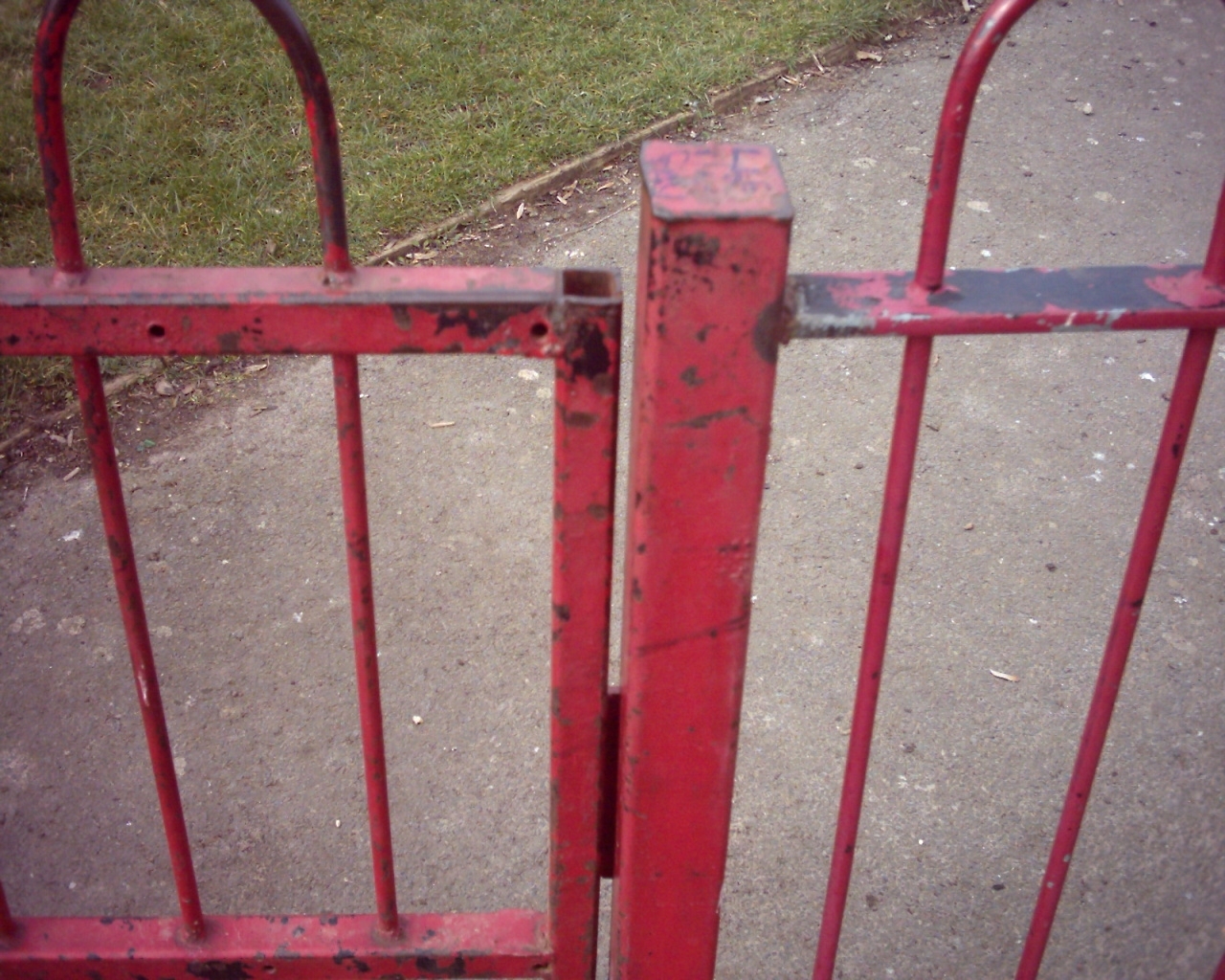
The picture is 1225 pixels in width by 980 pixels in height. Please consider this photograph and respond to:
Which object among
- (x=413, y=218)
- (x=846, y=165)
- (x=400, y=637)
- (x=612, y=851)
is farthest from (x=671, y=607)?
(x=846, y=165)

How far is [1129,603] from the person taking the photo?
1297 mm

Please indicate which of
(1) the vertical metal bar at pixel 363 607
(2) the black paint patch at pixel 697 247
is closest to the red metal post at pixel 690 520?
(2) the black paint patch at pixel 697 247

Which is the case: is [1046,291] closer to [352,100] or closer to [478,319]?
[478,319]

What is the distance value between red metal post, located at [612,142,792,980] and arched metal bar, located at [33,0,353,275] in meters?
0.28

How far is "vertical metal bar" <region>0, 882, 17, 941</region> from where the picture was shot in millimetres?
1374

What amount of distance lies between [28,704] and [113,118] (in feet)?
9.48

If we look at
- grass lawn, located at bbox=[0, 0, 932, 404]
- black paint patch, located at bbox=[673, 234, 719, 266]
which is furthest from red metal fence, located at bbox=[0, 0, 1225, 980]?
grass lawn, located at bbox=[0, 0, 932, 404]

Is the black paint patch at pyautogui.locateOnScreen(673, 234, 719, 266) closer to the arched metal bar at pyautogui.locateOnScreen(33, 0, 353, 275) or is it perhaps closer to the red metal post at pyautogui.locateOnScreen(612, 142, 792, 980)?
the red metal post at pyautogui.locateOnScreen(612, 142, 792, 980)

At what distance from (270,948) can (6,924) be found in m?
0.31

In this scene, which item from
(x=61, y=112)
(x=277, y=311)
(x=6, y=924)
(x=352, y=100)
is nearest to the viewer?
(x=61, y=112)

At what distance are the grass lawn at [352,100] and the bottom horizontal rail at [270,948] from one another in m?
2.68

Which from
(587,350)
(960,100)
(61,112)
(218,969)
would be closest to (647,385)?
(587,350)

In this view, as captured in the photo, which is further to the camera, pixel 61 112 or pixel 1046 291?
pixel 1046 291

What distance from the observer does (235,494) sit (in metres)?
3.39
